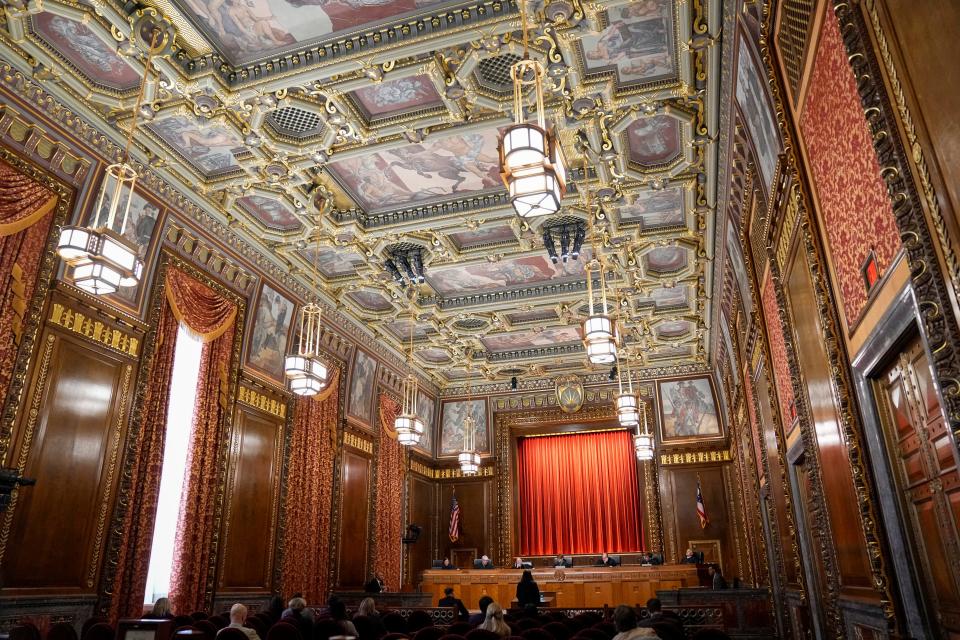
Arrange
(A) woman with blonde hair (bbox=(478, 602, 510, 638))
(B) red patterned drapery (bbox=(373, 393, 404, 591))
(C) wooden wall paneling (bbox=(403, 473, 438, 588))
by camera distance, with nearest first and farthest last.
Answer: (A) woman with blonde hair (bbox=(478, 602, 510, 638)) → (B) red patterned drapery (bbox=(373, 393, 404, 591)) → (C) wooden wall paneling (bbox=(403, 473, 438, 588))

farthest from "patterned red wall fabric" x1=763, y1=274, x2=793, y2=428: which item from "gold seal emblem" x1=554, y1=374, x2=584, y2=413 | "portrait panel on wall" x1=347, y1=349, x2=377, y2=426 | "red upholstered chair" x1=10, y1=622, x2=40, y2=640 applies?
"gold seal emblem" x1=554, y1=374, x2=584, y2=413

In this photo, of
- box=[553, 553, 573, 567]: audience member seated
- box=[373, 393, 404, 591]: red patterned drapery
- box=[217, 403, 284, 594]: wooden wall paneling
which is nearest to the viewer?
box=[217, 403, 284, 594]: wooden wall paneling

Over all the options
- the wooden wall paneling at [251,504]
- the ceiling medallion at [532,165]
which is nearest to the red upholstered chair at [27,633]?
the wooden wall paneling at [251,504]

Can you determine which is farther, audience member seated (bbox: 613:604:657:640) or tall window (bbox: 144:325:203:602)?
tall window (bbox: 144:325:203:602)

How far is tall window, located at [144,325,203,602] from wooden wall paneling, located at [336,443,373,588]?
4849 millimetres

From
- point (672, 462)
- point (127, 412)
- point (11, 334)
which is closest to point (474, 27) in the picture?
point (11, 334)

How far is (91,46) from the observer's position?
8.20 meters

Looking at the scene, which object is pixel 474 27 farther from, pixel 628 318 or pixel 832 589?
pixel 628 318

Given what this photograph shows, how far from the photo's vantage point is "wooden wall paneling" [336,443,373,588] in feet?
49.7

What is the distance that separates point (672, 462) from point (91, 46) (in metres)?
17.3

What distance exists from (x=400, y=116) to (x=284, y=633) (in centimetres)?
668

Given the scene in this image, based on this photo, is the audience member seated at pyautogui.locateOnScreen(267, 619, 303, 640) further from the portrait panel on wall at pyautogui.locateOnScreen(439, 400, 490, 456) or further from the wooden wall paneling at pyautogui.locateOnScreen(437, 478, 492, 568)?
the portrait panel on wall at pyautogui.locateOnScreen(439, 400, 490, 456)

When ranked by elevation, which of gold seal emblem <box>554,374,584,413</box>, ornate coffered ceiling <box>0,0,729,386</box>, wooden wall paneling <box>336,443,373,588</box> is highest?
ornate coffered ceiling <box>0,0,729,386</box>

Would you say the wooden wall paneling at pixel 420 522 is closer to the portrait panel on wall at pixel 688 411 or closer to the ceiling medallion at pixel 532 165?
the portrait panel on wall at pixel 688 411
